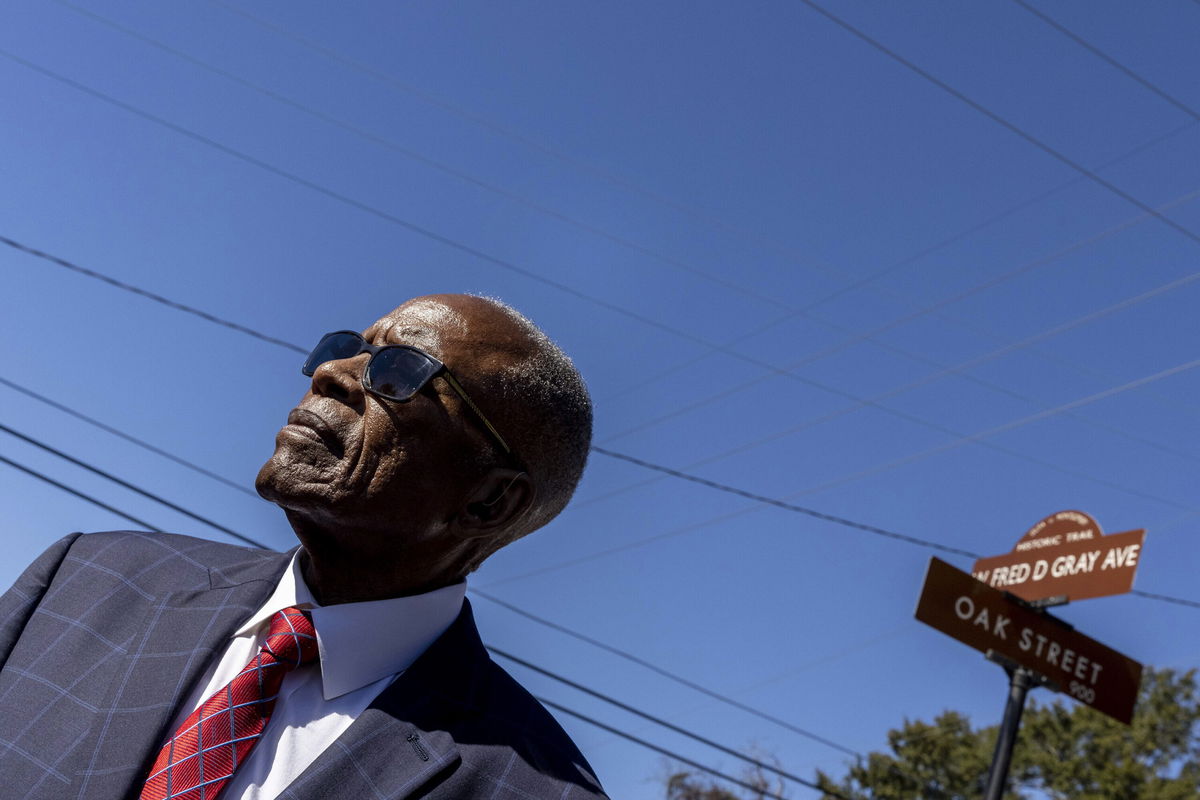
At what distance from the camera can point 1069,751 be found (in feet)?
99.9

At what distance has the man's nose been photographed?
240cm

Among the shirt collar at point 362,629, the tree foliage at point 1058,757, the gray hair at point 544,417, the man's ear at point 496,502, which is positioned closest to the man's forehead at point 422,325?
the gray hair at point 544,417

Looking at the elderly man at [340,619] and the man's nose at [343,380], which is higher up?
the man's nose at [343,380]

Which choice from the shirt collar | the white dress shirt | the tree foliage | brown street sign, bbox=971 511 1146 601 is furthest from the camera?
the tree foliage

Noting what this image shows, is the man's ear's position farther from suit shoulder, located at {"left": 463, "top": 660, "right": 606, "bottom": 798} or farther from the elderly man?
suit shoulder, located at {"left": 463, "top": 660, "right": 606, "bottom": 798}

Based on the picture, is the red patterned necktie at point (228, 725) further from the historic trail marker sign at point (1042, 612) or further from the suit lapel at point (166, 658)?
the historic trail marker sign at point (1042, 612)

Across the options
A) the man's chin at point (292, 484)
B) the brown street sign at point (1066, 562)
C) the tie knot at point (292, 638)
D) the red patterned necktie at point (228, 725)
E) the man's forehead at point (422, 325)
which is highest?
the brown street sign at point (1066, 562)

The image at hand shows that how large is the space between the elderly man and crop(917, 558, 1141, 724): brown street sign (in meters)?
5.98

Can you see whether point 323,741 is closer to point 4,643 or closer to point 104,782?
point 104,782

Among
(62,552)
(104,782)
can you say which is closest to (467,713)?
(104,782)

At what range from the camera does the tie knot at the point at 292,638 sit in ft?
7.29

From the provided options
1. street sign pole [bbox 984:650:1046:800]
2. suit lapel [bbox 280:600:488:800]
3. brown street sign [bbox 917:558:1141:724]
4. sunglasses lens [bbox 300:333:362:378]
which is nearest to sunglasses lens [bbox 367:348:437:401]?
sunglasses lens [bbox 300:333:362:378]

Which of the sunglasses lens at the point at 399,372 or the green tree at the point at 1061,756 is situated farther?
the green tree at the point at 1061,756

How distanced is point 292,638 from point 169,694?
0.71ft
